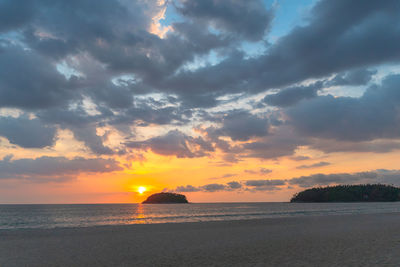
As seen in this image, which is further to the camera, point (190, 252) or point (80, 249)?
point (80, 249)

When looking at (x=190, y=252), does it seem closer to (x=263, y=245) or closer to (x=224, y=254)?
(x=224, y=254)

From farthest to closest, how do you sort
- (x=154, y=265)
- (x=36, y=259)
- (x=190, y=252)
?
(x=190, y=252) < (x=36, y=259) < (x=154, y=265)

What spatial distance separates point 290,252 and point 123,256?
12.4m

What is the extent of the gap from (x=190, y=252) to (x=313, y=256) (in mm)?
9131

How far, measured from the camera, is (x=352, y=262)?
17406 millimetres

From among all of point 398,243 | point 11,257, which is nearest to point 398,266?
point 398,243

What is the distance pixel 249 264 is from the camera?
59.3ft

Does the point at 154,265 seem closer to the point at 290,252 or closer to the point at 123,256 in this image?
the point at 123,256

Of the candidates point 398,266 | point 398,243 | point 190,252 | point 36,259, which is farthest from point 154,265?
point 398,243

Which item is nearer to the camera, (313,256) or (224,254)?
(313,256)

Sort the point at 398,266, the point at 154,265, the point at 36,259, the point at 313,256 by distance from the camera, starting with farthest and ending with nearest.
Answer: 1. the point at 36,259
2. the point at 313,256
3. the point at 154,265
4. the point at 398,266

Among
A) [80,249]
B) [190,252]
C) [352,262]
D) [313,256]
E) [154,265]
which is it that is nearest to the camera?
[352,262]

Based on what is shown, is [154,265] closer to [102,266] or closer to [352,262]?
[102,266]

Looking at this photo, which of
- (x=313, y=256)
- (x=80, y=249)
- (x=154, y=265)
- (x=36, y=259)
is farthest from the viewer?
(x=80, y=249)
